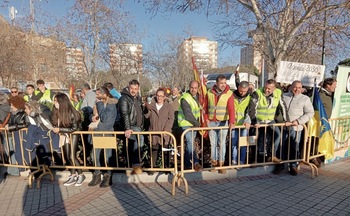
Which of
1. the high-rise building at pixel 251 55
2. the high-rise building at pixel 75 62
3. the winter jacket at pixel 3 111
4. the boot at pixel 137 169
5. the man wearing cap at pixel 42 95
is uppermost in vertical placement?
the high-rise building at pixel 251 55

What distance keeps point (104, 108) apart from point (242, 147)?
2.81 meters

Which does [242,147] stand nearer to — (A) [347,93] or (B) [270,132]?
(B) [270,132]

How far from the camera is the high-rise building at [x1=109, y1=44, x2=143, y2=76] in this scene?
13289mm

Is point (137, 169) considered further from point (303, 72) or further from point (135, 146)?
point (303, 72)

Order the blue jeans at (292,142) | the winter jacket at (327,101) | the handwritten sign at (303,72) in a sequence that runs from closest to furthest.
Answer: the blue jeans at (292,142)
the winter jacket at (327,101)
the handwritten sign at (303,72)

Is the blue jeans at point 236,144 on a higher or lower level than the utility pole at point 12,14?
lower

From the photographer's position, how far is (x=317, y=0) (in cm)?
841

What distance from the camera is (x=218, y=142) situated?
5.07m

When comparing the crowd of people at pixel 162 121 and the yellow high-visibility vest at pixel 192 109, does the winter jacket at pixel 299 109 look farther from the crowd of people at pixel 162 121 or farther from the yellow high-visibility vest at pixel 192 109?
the yellow high-visibility vest at pixel 192 109

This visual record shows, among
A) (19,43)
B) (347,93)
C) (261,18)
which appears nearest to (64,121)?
(347,93)

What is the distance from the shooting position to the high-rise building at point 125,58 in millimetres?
13289

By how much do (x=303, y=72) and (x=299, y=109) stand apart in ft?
5.74

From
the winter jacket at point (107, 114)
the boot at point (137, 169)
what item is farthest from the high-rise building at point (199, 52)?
the boot at point (137, 169)

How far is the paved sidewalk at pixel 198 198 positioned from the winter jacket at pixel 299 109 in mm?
1101
